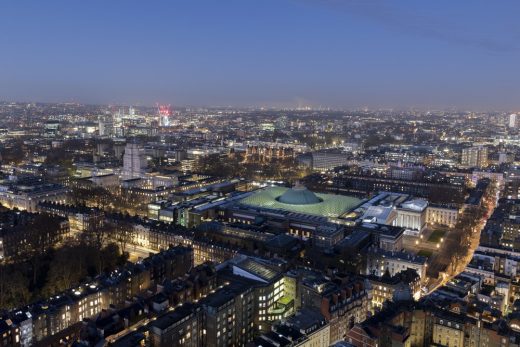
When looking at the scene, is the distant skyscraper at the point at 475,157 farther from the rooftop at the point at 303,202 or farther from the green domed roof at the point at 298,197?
the green domed roof at the point at 298,197

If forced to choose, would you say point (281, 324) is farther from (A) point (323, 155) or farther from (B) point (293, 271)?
(A) point (323, 155)

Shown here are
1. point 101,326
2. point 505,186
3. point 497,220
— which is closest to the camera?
point 101,326

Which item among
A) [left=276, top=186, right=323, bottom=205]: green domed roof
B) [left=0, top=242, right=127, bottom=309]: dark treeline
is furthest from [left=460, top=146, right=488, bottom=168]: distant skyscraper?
[left=0, top=242, right=127, bottom=309]: dark treeline

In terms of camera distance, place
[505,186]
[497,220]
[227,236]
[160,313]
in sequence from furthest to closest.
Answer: [505,186]
[497,220]
[227,236]
[160,313]

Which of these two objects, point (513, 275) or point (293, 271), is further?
point (513, 275)

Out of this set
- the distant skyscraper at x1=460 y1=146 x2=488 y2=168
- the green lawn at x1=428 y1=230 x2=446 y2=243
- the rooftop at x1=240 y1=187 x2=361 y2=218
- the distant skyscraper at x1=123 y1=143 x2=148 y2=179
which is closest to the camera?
the green lawn at x1=428 y1=230 x2=446 y2=243

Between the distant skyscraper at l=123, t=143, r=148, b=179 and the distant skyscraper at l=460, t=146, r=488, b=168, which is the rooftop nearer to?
the distant skyscraper at l=123, t=143, r=148, b=179

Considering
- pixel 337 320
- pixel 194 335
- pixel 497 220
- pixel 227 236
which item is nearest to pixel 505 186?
pixel 497 220

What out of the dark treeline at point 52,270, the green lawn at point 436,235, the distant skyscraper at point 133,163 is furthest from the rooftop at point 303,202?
the distant skyscraper at point 133,163
